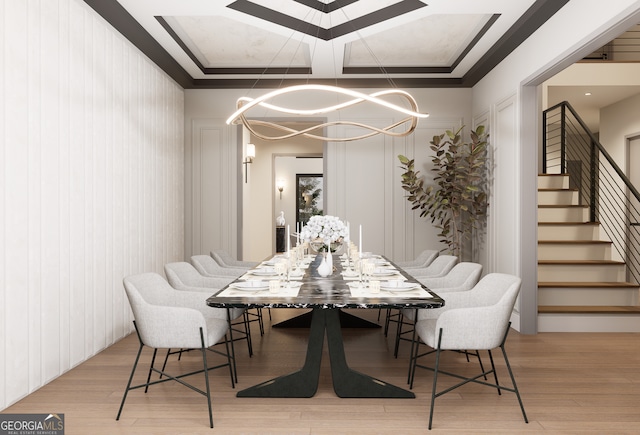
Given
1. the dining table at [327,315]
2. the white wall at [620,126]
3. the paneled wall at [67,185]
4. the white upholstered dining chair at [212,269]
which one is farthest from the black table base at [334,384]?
the white wall at [620,126]

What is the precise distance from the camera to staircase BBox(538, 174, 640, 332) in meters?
5.29

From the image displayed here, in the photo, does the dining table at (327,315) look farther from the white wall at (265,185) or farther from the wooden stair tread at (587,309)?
the white wall at (265,185)

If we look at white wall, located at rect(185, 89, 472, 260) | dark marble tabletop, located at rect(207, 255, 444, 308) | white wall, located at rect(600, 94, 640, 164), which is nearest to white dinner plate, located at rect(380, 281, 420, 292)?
dark marble tabletop, located at rect(207, 255, 444, 308)

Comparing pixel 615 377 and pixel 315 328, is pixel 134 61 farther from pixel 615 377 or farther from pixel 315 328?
pixel 615 377

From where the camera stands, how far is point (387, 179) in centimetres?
732

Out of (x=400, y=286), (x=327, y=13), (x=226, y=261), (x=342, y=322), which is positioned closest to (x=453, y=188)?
(x=342, y=322)

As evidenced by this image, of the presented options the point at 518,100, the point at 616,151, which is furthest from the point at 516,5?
the point at 616,151

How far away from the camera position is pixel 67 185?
3906mm

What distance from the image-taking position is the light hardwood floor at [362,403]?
2.85 m

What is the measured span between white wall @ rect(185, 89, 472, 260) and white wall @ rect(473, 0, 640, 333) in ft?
3.00

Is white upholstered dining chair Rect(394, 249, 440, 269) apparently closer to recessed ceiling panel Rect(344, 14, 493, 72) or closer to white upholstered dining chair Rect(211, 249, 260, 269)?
white upholstered dining chair Rect(211, 249, 260, 269)

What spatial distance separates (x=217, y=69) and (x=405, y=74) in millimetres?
2577

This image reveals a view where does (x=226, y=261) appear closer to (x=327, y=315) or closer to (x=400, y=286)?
(x=327, y=315)

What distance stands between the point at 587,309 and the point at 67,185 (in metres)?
5.15
